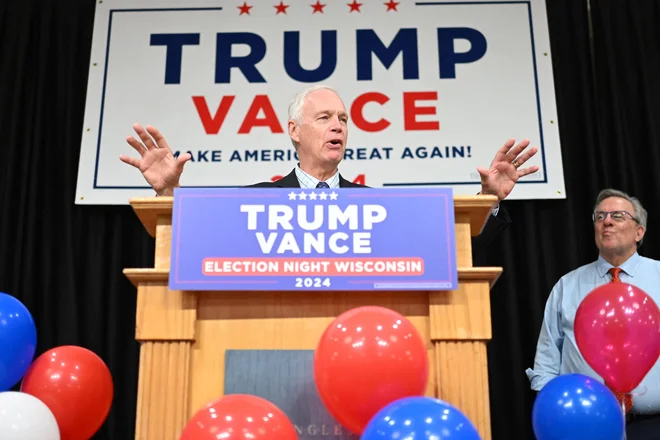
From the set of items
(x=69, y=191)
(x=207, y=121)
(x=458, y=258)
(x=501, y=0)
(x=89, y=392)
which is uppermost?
(x=501, y=0)

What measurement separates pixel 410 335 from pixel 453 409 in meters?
0.15

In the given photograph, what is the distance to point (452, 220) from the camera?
54.6 inches

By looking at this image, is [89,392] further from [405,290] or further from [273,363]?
[405,290]

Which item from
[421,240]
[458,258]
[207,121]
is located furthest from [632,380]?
[207,121]

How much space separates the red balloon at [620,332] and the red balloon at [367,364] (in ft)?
1.93

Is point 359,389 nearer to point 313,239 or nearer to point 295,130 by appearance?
point 313,239

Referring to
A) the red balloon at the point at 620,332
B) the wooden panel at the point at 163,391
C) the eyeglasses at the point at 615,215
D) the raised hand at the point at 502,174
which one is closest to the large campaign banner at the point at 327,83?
the eyeglasses at the point at 615,215

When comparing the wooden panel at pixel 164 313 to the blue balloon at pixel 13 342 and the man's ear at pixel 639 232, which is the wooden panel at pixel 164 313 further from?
the man's ear at pixel 639 232

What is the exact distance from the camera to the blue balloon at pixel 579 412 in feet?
4.75

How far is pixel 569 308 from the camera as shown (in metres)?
2.99

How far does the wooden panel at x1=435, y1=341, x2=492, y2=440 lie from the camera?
52.1 inches

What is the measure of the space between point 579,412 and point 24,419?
3.49 feet

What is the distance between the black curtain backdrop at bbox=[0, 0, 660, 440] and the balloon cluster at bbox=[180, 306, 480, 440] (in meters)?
2.32

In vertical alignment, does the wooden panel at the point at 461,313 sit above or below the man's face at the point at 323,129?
below
